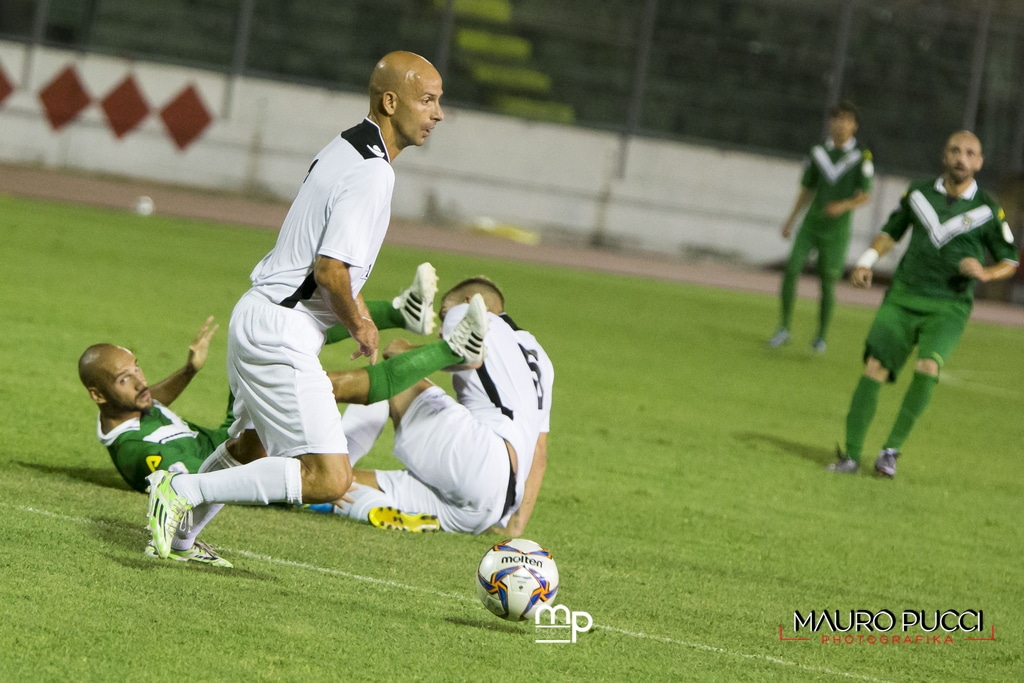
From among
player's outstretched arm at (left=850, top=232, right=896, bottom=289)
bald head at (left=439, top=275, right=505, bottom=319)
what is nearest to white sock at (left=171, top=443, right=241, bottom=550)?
bald head at (left=439, top=275, right=505, bottom=319)

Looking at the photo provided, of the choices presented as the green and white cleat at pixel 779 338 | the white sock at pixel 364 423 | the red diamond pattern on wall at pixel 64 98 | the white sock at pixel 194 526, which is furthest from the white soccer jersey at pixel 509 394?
the red diamond pattern on wall at pixel 64 98

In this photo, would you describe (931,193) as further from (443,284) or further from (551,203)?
(551,203)

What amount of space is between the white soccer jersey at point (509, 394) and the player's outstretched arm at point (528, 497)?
6cm

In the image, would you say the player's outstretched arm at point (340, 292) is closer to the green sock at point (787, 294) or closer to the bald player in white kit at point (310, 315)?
the bald player in white kit at point (310, 315)

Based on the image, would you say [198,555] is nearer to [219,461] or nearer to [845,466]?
[219,461]

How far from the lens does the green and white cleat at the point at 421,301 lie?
5160 mm

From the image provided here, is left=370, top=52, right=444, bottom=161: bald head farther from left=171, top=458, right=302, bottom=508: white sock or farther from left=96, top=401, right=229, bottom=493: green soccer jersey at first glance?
left=96, top=401, right=229, bottom=493: green soccer jersey

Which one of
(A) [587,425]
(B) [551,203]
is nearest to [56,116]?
(B) [551,203]

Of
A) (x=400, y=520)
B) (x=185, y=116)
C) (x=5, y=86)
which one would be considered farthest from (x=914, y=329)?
(x=5, y=86)

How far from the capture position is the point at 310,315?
480 cm

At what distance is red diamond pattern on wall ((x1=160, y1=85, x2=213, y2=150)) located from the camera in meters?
23.1

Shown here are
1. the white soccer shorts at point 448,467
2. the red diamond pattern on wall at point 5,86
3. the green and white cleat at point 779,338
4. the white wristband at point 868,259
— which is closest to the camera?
the white soccer shorts at point 448,467

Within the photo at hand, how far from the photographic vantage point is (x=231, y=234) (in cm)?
1827

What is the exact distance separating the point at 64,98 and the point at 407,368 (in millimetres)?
19341
